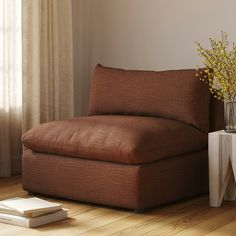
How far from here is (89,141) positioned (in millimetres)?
3951

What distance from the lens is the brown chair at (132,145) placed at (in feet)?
12.6

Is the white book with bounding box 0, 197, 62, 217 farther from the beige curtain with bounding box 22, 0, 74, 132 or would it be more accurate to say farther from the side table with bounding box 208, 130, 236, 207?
the beige curtain with bounding box 22, 0, 74, 132

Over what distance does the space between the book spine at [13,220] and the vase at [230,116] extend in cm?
133

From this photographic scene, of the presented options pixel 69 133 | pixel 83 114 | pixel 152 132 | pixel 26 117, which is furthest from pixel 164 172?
pixel 83 114

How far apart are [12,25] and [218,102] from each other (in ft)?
5.27

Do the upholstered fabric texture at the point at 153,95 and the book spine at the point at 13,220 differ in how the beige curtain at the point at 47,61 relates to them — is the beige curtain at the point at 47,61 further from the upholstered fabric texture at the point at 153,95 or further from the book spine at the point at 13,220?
the book spine at the point at 13,220

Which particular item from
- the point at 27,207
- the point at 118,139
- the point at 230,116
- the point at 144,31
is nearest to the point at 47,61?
the point at 144,31

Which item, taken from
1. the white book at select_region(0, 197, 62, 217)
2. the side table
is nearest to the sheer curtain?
the white book at select_region(0, 197, 62, 217)

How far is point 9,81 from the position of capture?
489 cm

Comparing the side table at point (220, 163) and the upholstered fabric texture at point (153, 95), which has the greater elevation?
the upholstered fabric texture at point (153, 95)

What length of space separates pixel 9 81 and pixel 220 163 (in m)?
1.75

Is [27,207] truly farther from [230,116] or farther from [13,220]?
[230,116]

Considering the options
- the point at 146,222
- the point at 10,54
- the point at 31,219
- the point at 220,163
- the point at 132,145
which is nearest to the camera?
the point at 31,219

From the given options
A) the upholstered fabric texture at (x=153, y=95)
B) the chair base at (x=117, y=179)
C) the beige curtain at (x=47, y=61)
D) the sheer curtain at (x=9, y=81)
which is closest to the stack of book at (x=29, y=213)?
the chair base at (x=117, y=179)
